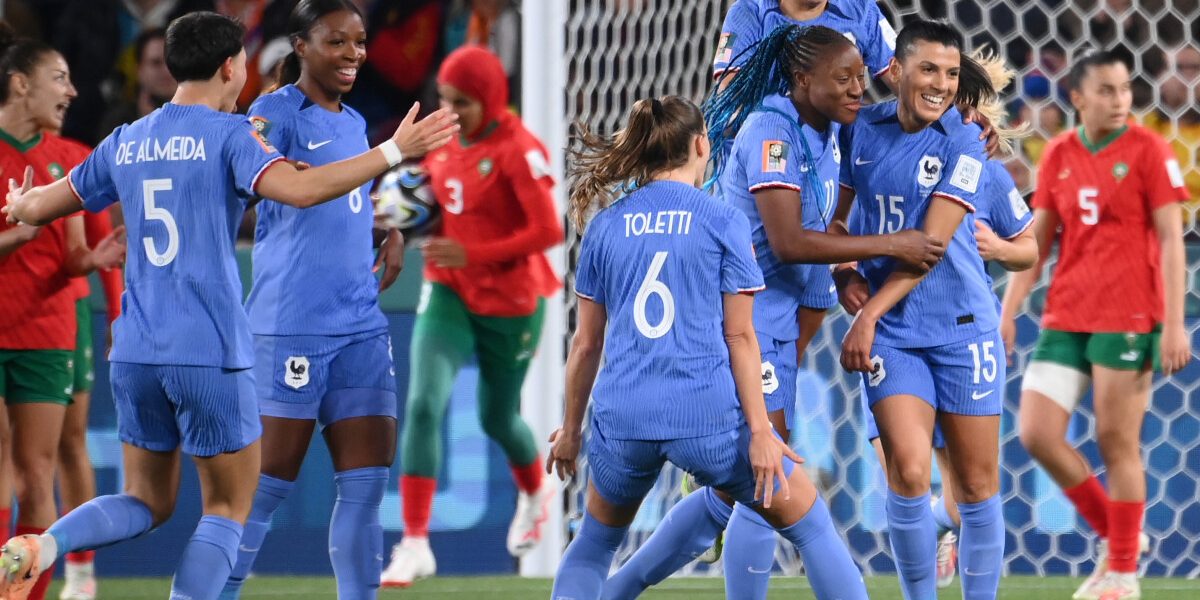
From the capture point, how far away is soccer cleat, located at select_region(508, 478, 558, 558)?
623cm

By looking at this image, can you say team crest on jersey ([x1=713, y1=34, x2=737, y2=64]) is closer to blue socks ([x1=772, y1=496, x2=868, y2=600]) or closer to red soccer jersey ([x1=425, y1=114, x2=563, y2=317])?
blue socks ([x1=772, y1=496, x2=868, y2=600])

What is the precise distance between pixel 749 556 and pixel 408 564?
2.22 metres

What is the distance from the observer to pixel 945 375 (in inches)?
164

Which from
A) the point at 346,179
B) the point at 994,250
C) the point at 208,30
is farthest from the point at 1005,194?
the point at 208,30

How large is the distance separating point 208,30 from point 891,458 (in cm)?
203

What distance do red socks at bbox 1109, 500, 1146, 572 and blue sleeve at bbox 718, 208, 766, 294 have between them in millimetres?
2726

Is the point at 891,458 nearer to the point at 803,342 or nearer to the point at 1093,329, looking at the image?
the point at 803,342

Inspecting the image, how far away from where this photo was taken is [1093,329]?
18.6ft

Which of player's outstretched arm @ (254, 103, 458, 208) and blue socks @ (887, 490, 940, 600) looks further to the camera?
blue socks @ (887, 490, 940, 600)

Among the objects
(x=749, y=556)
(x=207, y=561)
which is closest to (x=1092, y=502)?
(x=749, y=556)

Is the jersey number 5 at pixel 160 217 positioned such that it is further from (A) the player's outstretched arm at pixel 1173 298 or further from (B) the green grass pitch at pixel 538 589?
(A) the player's outstretched arm at pixel 1173 298

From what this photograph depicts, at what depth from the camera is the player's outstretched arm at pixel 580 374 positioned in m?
3.53

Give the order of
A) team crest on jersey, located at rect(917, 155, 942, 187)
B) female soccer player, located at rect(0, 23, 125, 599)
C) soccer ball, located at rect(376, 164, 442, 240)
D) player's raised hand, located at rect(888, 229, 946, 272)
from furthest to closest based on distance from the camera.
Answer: soccer ball, located at rect(376, 164, 442, 240) → female soccer player, located at rect(0, 23, 125, 599) → team crest on jersey, located at rect(917, 155, 942, 187) → player's raised hand, located at rect(888, 229, 946, 272)

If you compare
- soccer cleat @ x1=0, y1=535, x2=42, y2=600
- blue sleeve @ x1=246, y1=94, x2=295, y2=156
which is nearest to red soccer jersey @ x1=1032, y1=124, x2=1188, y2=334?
blue sleeve @ x1=246, y1=94, x2=295, y2=156
